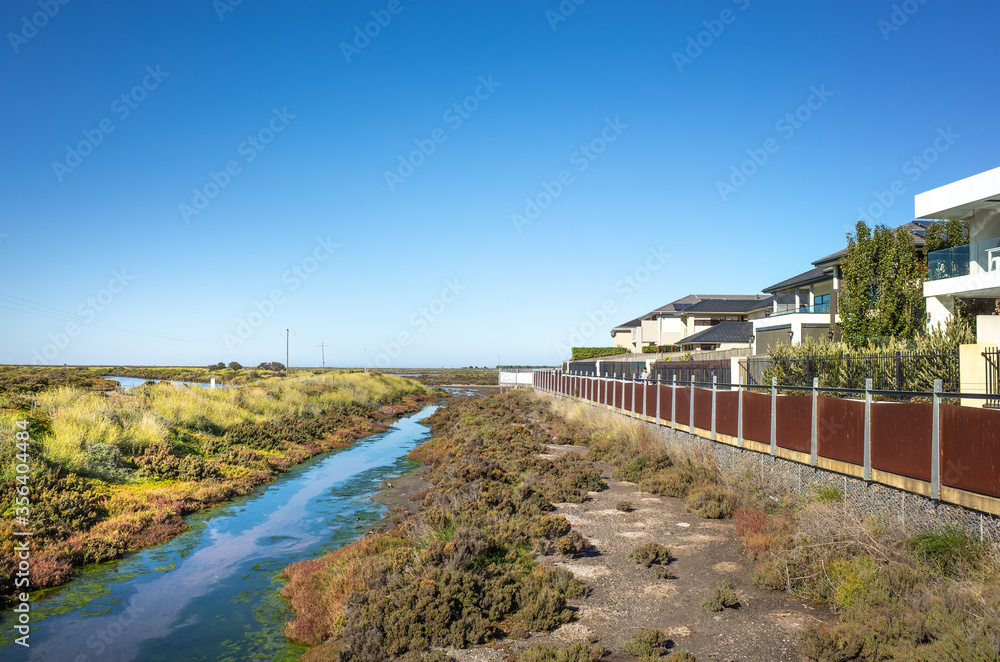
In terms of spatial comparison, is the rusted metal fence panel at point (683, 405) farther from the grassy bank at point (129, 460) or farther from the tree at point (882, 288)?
the grassy bank at point (129, 460)

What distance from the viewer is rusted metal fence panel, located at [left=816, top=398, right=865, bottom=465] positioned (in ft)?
30.5

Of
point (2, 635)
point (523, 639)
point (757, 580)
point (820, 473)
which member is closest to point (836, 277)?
point (820, 473)

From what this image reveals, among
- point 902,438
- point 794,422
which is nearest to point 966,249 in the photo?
point 794,422

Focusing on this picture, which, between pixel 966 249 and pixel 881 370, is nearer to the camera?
pixel 881 370

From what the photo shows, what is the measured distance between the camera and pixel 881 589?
21.7 feet

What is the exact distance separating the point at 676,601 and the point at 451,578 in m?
2.99

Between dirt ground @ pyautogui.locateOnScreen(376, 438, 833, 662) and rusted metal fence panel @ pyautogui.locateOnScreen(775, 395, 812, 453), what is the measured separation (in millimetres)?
2025

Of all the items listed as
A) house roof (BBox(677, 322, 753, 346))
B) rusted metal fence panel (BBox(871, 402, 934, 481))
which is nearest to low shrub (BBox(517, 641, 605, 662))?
rusted metal fence panel (BBox(871, 402, 934, 481))

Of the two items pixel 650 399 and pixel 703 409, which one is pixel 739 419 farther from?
pixel 650 399

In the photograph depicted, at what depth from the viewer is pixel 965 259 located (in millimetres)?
20156

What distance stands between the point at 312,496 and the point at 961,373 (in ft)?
57.1

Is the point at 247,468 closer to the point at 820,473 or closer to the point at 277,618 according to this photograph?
the point at 277,618

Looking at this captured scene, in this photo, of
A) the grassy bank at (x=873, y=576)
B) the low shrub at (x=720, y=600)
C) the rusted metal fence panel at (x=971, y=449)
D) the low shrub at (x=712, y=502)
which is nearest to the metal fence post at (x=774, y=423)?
the grassy bank at (x=873, y=576)

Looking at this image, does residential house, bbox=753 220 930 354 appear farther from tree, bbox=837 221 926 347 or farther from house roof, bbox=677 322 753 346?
house roof, bbox=677 322 753 346
